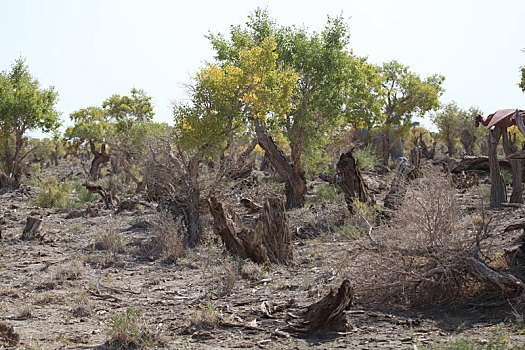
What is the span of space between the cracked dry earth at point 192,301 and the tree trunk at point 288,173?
458 cm

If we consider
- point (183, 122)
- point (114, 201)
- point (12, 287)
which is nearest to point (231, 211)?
point (183, 122)

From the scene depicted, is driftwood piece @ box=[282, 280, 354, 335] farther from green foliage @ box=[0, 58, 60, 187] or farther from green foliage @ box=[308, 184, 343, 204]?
green foliage @ box=[0, 58, 60, 187]

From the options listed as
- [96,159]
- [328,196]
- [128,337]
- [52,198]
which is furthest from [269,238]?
[96,159]

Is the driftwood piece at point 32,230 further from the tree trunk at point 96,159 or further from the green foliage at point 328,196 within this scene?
the tree trunk at point 96,159

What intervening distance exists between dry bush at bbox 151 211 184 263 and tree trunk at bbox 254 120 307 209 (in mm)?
4953

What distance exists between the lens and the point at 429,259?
5219 mm

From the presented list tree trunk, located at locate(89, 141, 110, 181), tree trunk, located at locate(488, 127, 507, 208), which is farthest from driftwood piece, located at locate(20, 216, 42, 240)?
tree trunk, located at locate(89, 141, 110, 181)

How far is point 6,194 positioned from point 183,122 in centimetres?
1193

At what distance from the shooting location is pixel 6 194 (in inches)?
747

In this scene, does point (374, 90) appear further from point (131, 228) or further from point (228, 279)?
point (228, 279)

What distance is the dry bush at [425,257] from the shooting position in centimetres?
501

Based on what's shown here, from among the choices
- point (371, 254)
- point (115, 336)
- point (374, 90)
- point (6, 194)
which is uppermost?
point (374, 90)

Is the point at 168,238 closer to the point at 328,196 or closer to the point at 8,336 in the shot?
the point at 8,336

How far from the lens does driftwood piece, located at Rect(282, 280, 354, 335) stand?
15.0 ft
